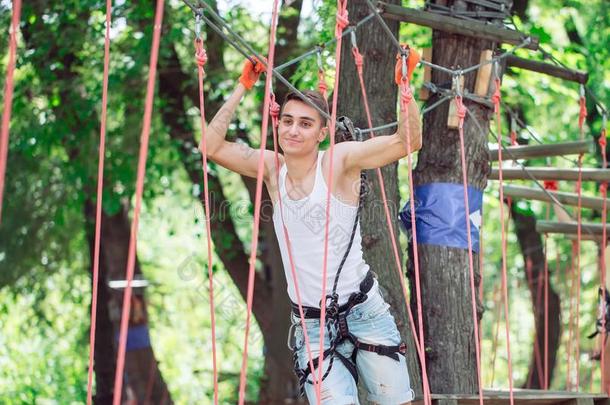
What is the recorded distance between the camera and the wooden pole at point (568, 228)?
6332 millimetres

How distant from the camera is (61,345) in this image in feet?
54.9

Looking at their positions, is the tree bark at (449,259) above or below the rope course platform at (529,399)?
above

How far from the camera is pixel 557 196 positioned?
611 centimetres

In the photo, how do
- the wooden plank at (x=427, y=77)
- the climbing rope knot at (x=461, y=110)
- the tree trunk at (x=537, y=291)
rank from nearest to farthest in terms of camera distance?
the climbing rope knot at (x=461, y=110)
the wooden plank at (x=427, y=77)
the tree trunk at (x=537, y=291)

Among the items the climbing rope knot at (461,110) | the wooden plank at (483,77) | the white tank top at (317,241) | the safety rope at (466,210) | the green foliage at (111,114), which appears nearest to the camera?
the white tank top at (317,241)

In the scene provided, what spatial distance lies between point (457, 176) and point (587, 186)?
240 inches

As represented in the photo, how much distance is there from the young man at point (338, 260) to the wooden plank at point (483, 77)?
165cm

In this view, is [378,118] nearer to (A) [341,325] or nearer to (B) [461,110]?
(B) [461,110]

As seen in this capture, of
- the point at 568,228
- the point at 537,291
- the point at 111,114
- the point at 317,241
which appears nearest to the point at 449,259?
the point at 317,241

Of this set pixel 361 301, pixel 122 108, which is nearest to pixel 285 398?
pixel 122 108

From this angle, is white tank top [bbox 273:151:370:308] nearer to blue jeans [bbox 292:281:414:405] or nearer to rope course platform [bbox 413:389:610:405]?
blue jeans [bbox 292:281:414:405]

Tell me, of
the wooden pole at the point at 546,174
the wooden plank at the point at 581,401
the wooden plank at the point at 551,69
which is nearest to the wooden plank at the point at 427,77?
the wooden plank at the point at 551,69

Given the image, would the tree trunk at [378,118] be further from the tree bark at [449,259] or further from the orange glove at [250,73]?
the orange glove at [250,73]

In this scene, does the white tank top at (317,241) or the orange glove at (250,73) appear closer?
the white tank top at (317,241)
